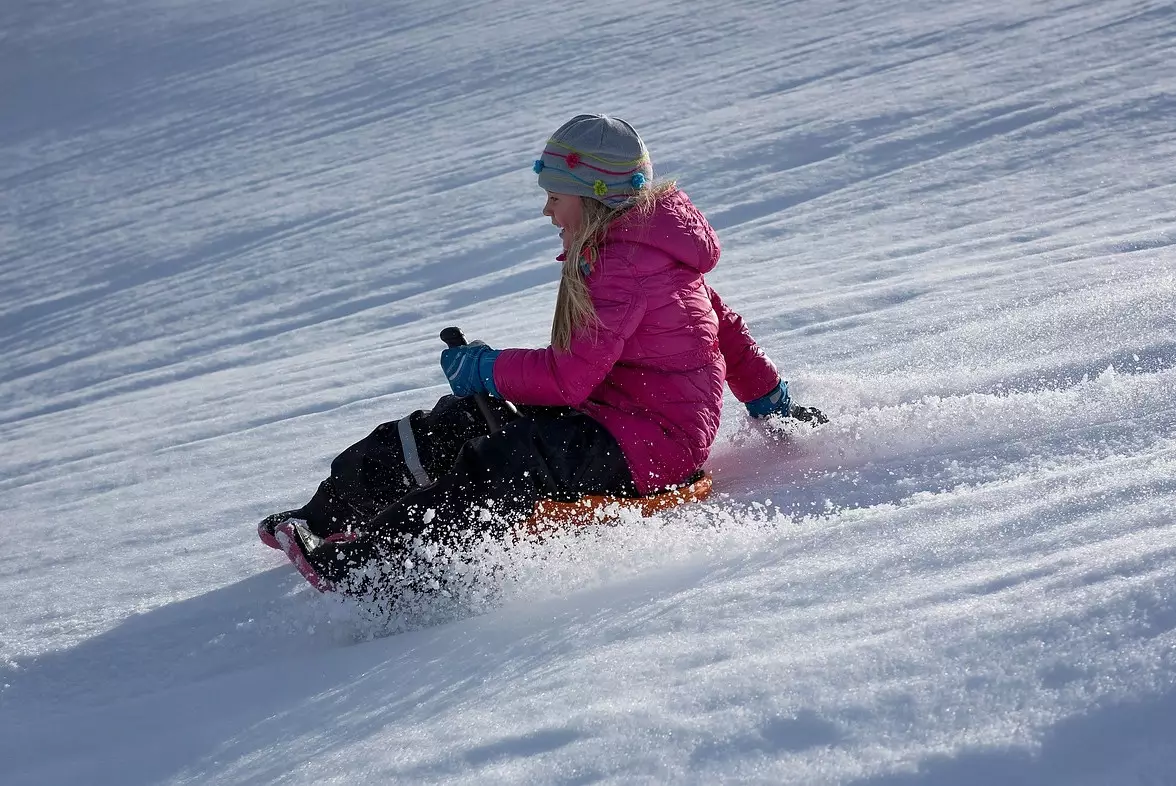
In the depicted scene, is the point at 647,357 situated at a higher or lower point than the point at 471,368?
lower

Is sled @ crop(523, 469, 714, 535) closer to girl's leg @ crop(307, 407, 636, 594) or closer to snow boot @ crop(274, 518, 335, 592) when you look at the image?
girl's leg @ crop(307, 407, 636, 594)

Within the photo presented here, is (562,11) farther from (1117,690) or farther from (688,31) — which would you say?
(1117,690)

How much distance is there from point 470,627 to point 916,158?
6346 millimetres

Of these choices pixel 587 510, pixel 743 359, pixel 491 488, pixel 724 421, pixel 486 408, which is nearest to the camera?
pixel 491 488

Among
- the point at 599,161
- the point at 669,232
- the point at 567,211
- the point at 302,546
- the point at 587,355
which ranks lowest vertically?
the point at 302,546

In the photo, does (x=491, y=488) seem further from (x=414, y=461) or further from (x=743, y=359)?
(x=743, y=359)

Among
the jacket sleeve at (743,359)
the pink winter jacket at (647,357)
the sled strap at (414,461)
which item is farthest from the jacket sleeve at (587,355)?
the jacket sleeve at (743,359)

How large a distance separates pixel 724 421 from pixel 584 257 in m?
1.21

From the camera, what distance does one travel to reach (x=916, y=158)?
26.2 ft

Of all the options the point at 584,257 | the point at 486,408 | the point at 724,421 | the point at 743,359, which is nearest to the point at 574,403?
the point at 486,408

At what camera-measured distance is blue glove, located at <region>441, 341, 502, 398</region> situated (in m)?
3.10

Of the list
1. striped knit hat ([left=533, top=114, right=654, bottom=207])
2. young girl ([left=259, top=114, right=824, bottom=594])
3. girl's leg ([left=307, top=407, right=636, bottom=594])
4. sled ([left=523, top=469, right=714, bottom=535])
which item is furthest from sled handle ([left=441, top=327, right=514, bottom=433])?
striped knit hat ([left=533, top=114, right=654, bottom=207])

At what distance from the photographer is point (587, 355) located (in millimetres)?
2951

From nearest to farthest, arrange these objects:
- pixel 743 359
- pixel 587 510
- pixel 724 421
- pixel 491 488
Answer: pixel 491 488 → pixel 587 510 → pixel 743 359 → pixel 724 421
